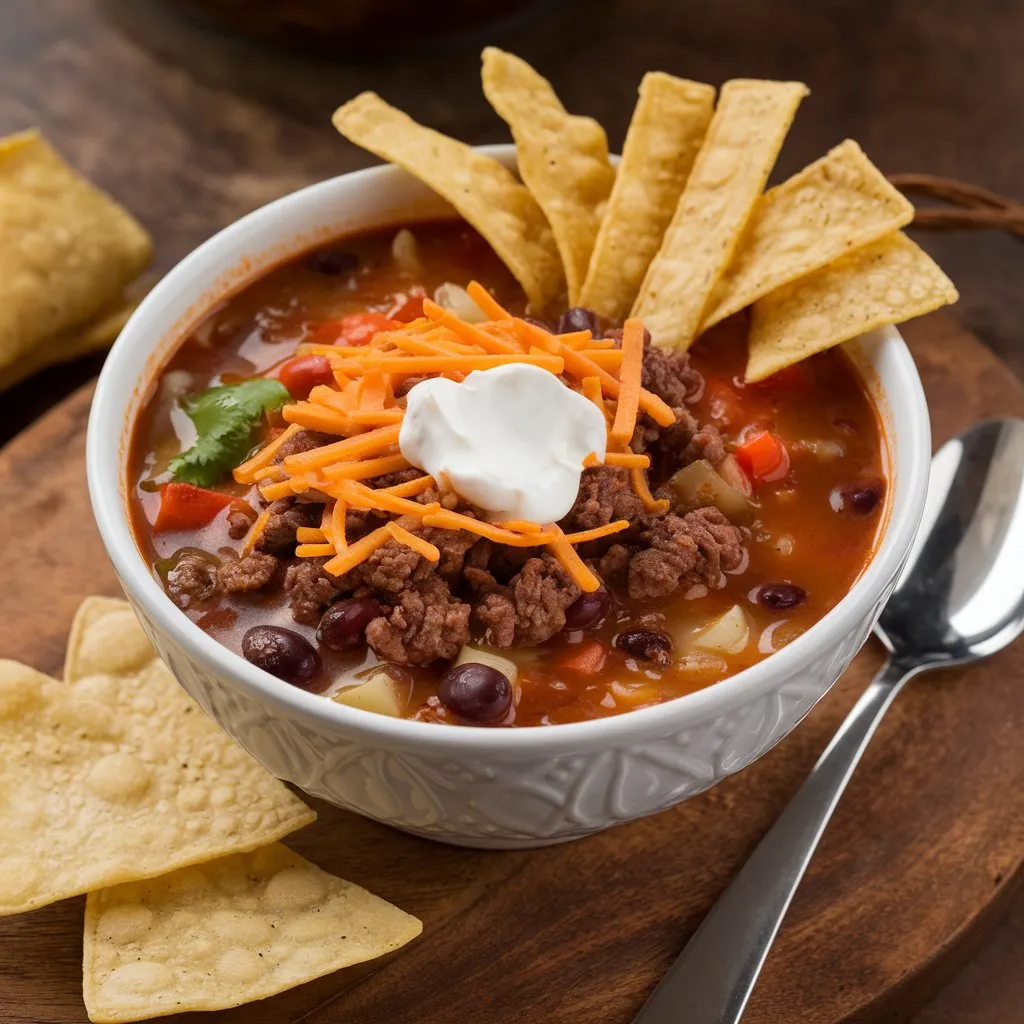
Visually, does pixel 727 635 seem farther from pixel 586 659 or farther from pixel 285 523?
pixel 285 523

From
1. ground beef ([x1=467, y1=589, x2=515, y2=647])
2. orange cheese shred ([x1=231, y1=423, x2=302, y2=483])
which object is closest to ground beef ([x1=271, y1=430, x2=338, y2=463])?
orange cheese shred ([x1=231, y1=423, x2=302, y2=483])

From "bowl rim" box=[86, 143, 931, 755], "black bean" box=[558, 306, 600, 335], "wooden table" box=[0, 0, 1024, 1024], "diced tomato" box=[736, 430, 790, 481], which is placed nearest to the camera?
"bowl rim" box=[86, 143, 931, 755]

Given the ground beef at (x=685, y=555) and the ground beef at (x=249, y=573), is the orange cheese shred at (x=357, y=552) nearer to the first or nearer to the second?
the ground beef at (x=249, y=573)

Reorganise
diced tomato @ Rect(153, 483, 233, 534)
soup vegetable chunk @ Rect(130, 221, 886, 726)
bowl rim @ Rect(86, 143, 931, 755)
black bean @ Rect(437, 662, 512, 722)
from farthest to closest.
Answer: diced tomato @ Rect(153, 483, 233, 534) < soup vegetable chunk @ Rect(130, 221, 886, 726) < black bean @ Rect(437, 662, 512, 722) < bowl rim @ Rect(86, 143, 931, 755)

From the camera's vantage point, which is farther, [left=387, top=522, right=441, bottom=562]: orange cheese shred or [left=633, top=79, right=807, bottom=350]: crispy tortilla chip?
[left=633, top=79, right=807, bottom=350]: crispy tortilla chip

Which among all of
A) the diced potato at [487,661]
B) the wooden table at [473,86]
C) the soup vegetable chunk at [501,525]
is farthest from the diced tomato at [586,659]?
the wooden table at [473,86]

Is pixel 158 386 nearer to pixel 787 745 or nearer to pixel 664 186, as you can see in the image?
pixel 664 186

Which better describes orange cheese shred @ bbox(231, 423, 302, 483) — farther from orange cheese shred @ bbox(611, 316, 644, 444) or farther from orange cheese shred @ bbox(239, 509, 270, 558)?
orange cheese shred @ bbox(611, 316, 644, 444)
